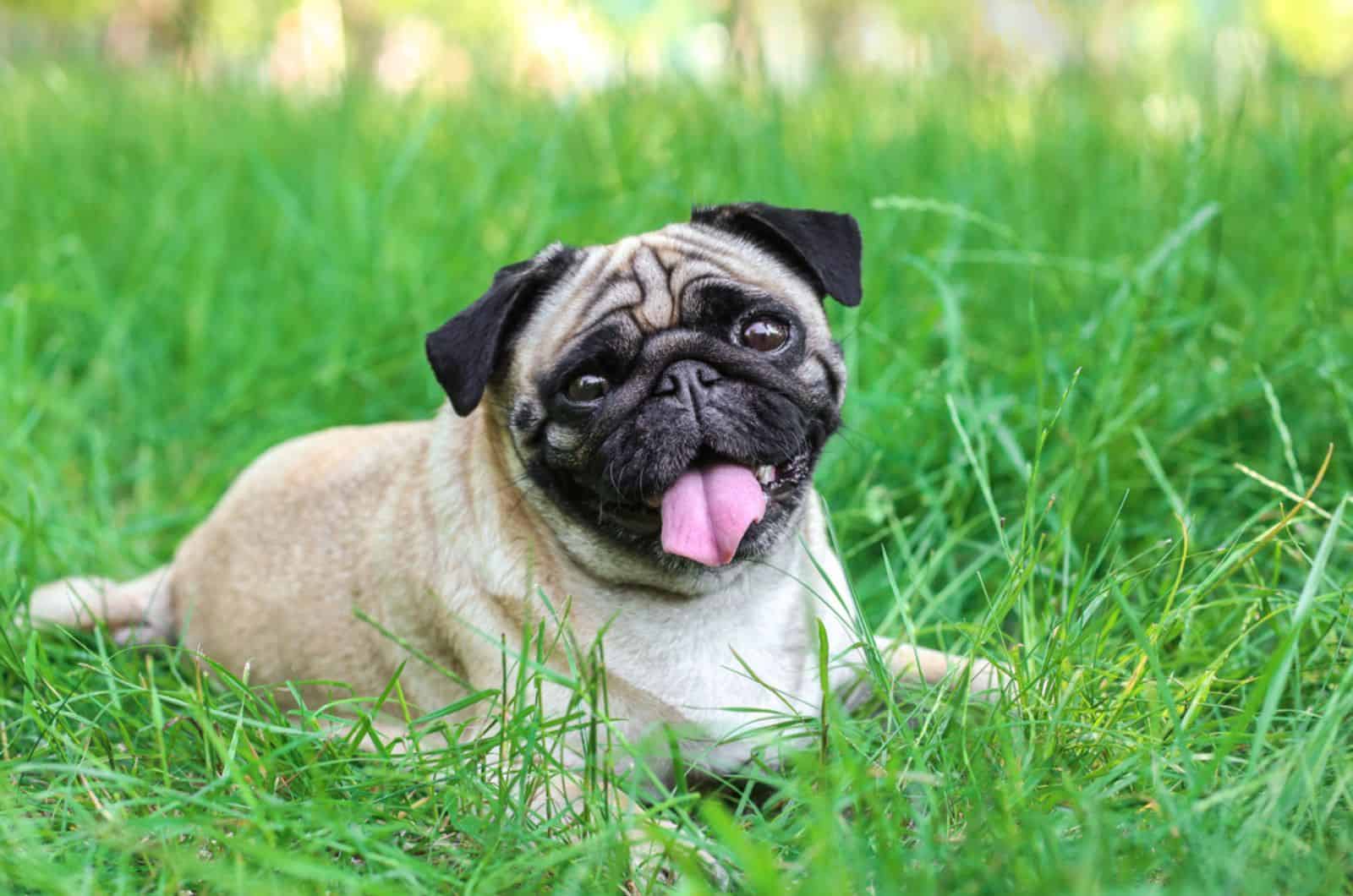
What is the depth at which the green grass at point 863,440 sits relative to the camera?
7.38ft

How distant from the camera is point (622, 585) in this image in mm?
3203

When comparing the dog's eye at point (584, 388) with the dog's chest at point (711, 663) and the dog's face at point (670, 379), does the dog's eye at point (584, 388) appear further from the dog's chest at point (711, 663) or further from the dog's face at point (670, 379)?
the dog's chest at point (711, 663)

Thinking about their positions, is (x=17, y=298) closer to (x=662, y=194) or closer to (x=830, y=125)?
(x=662, y=194)

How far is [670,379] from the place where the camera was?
302 centimetres

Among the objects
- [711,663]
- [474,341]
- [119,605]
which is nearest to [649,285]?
[474,341]

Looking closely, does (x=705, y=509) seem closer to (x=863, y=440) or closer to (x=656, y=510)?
(x=656, y=510)

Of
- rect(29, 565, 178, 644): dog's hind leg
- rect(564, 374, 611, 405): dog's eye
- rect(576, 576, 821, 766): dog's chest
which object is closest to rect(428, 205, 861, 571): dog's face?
rect(564, 374, 611, 405): dog's eye

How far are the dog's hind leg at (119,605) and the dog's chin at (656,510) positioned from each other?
5.59 ft

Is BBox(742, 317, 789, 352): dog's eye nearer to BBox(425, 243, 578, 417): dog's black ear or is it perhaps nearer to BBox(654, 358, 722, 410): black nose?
BBox(654, 358, 722, 410): black nose

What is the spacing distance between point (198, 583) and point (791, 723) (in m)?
2.29

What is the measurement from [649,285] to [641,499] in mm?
649

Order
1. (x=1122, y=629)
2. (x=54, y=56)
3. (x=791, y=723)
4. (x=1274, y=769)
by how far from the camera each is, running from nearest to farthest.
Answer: (x=1274, y=769) → (x=791, y=723) → (x=1122, y=629) → (x=54, y=56)

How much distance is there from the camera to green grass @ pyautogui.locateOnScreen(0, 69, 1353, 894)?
2.25 meters

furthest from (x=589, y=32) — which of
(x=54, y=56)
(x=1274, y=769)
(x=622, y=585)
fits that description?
(x=54, y=56)
